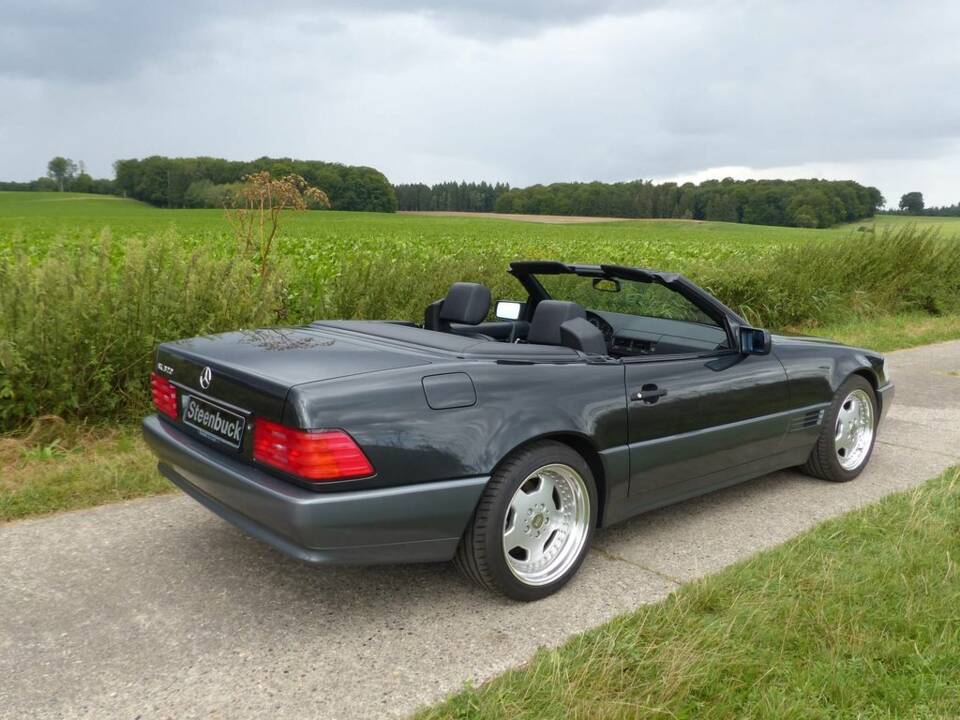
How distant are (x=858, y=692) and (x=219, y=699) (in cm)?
198

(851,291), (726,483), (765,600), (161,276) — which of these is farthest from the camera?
(851,291)

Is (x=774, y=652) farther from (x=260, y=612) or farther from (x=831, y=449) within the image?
(x=831, y=449)

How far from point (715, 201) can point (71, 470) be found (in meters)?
56.9

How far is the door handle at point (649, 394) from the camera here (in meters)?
3.49

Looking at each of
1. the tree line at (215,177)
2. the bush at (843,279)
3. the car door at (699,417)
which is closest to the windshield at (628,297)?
the car door at (699,417)

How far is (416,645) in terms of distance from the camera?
288 cm

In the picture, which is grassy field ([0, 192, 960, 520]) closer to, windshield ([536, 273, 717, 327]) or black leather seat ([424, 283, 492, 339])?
black leather seat ([424, 283, 492, 339])

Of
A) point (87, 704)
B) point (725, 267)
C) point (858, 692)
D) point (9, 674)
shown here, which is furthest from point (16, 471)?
point (725, 267)

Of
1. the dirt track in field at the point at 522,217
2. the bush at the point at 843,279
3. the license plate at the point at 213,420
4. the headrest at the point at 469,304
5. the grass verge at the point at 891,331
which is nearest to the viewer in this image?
the license plate at the point at 213,420

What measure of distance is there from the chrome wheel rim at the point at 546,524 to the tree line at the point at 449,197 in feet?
179

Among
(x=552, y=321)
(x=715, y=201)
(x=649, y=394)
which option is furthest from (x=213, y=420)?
(x=715, y=201)

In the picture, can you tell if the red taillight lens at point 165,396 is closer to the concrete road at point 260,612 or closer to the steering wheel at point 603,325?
the concrete road at point 260,612

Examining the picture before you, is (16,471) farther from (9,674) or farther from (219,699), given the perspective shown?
(219,699)

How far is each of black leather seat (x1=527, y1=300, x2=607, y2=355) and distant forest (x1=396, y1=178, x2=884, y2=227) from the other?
4793 centimetres
